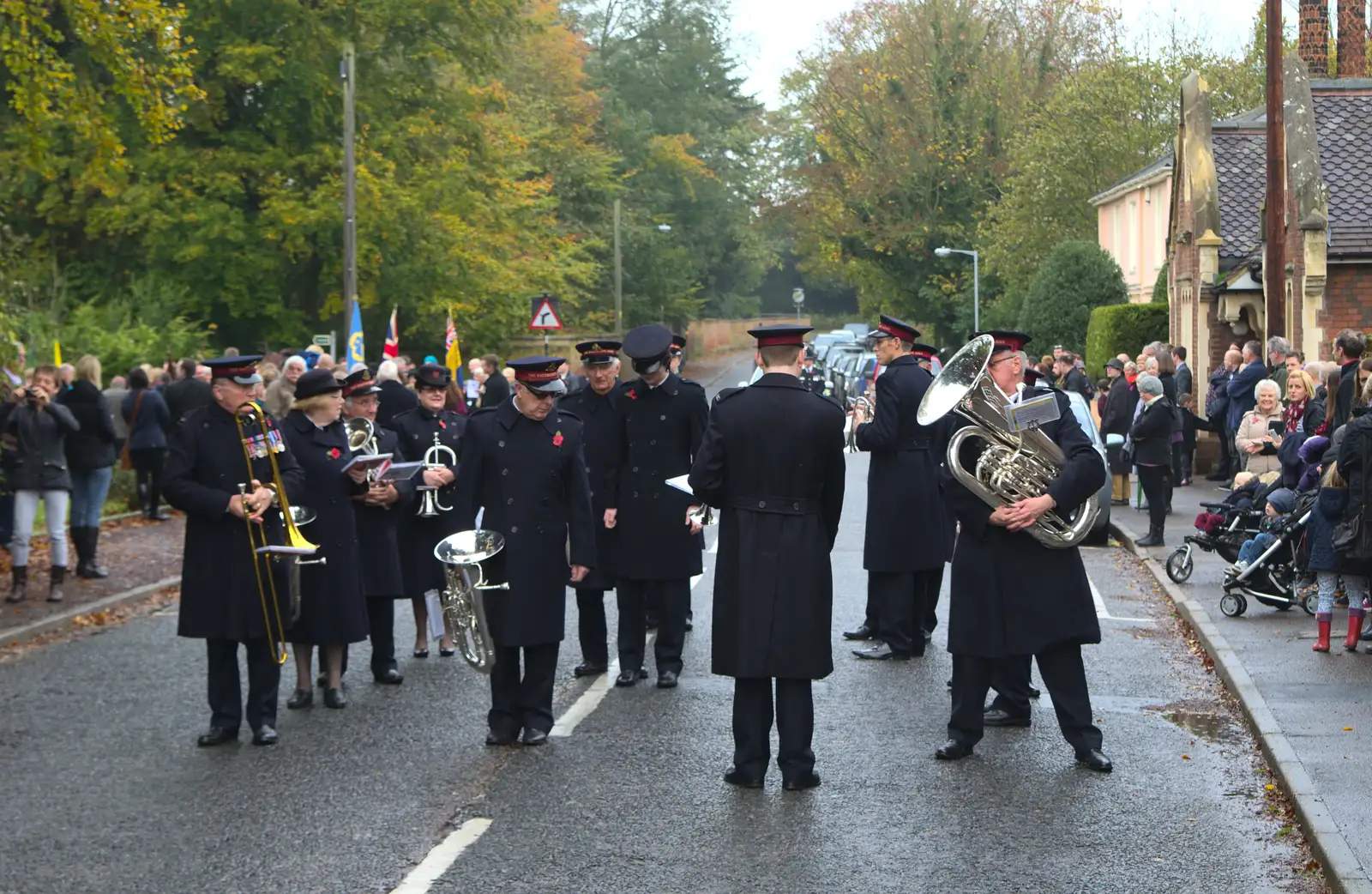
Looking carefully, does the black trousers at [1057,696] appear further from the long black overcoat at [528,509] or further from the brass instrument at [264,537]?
the brass instrument at [264,537]

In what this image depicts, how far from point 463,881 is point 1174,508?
56.0ft

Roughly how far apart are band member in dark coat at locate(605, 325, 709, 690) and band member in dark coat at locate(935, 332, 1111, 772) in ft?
8.24

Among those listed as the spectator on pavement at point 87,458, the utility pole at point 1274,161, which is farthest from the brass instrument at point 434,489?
the utility pole at point 1274,161

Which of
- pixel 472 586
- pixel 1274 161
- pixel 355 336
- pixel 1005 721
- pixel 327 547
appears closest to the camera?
pixel 472 586

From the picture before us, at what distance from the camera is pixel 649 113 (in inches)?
A: 3000

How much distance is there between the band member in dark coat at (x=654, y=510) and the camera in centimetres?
1098

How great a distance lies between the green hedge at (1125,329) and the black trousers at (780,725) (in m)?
29.4

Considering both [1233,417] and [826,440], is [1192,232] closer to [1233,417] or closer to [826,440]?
[1233,417]

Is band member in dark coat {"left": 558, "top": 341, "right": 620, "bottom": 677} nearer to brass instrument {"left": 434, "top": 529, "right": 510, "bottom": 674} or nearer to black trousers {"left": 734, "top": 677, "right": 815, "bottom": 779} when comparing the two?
brass instrument {"left": 434, "top": 529, "right": 510, "bottom": 674}

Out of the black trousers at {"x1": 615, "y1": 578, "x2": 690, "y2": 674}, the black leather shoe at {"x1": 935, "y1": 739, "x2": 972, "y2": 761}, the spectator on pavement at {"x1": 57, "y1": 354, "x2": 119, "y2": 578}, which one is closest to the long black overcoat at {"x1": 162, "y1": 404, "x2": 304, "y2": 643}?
the black trousers at {"x1": 615, "y1": 578, "x2": 690, "y2": 674}

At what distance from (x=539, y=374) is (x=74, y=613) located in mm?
6777

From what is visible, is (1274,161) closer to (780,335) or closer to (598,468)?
(598,468)

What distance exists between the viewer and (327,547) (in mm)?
10086

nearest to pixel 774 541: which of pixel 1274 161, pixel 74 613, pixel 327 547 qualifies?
pixel 327 547
